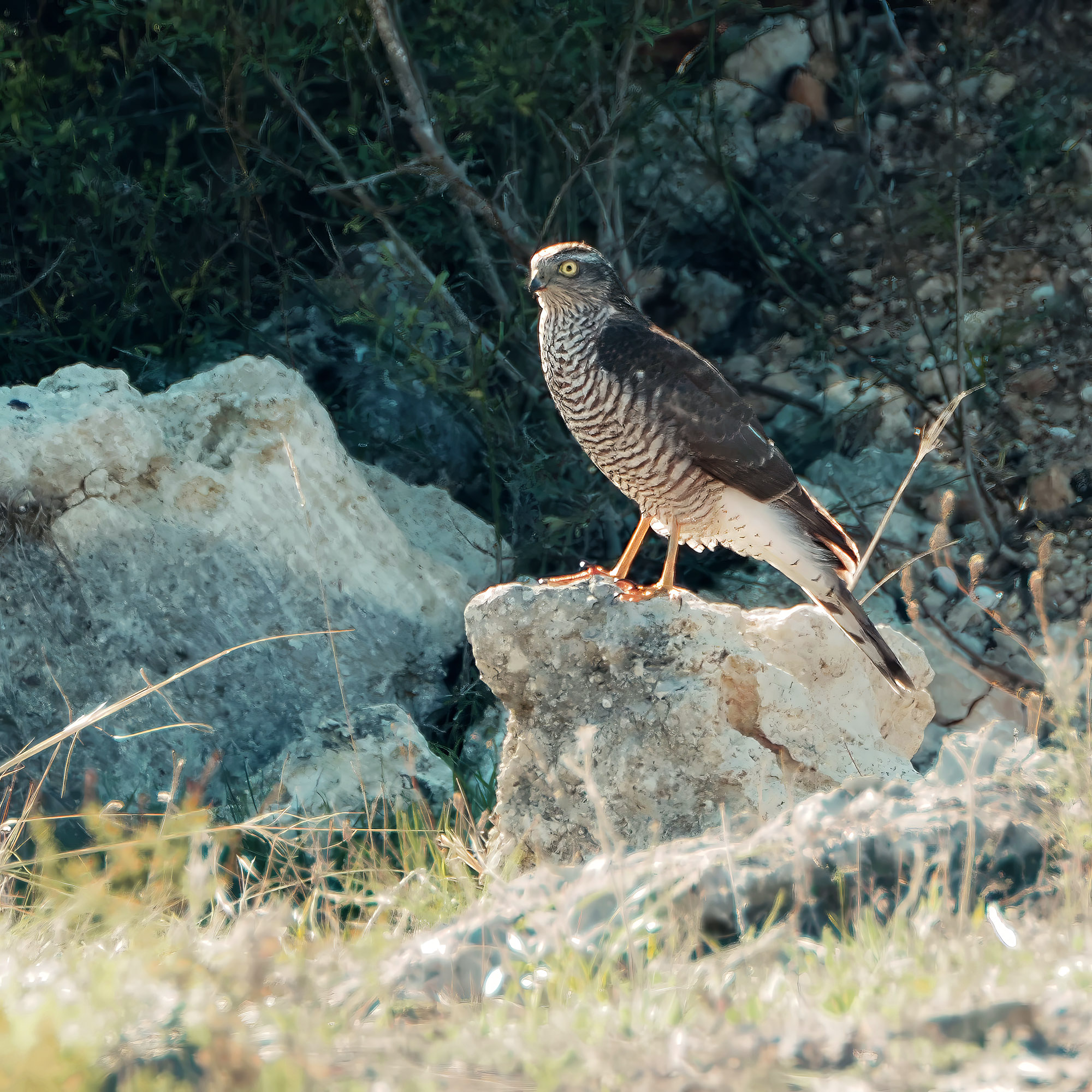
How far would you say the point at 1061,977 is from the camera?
1838 mm

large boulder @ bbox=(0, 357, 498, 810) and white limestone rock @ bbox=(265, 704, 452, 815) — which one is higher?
large boulder @ bbox=(0, 357, 498, 810)

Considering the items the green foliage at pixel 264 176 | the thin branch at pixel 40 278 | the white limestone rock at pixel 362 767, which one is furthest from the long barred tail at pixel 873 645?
the thin branch at pixel 40 278

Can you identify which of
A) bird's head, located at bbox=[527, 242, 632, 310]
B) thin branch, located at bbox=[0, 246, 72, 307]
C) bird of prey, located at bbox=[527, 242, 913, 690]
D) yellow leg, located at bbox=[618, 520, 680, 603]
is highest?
thin branch, located at bbox=[0, 246, 72, 307]

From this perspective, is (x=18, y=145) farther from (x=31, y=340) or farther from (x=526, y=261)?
(x=526, y=261)

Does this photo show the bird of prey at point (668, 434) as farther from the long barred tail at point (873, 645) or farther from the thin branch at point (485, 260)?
the thin branch at point (485, 260)

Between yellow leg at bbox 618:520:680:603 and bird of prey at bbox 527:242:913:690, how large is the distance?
12 mm

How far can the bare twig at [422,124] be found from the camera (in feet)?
17.2

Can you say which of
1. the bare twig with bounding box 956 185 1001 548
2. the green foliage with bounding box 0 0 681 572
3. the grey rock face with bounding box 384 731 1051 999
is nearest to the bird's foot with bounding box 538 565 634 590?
the grey rock face with bounding box 384 731 1051 999

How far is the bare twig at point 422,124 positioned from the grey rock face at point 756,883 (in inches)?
141

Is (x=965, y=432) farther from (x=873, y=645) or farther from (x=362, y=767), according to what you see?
(x=362, y=767)

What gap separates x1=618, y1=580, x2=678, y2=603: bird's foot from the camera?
3.60 metres

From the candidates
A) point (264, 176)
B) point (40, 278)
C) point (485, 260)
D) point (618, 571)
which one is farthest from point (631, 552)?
point (40, 278)

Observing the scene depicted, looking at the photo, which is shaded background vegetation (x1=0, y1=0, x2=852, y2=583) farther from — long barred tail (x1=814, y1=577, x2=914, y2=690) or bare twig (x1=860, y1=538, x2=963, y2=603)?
long barred tail (x1=814, y1=577, x2=914, y2=690)

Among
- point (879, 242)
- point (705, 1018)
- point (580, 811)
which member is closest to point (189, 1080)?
point (705, 1018)
